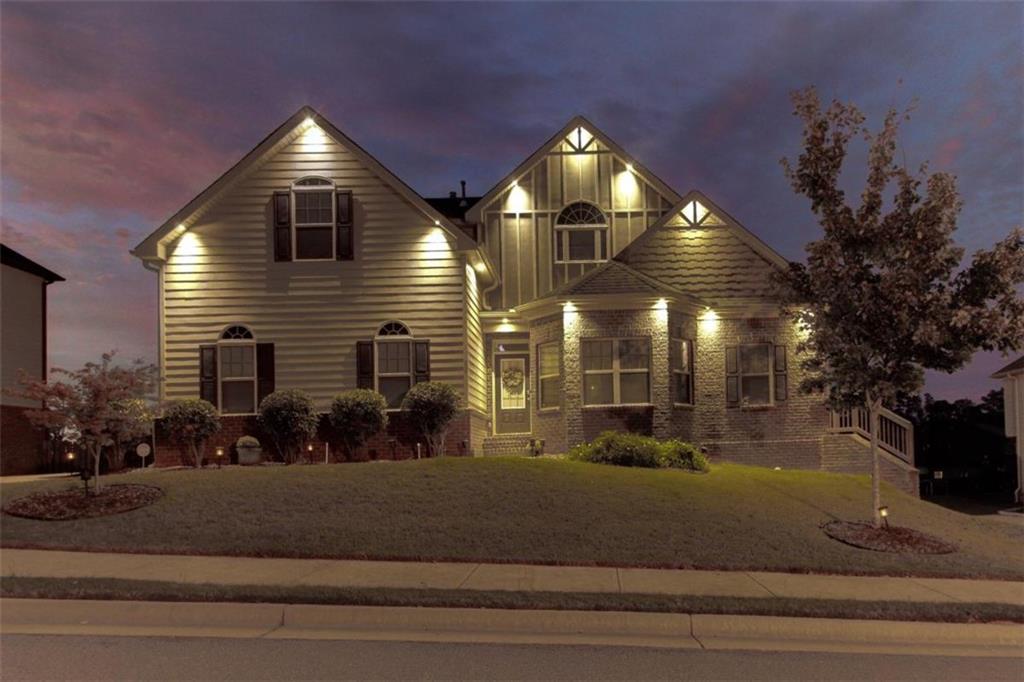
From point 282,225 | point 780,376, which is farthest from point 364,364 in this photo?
point 780,376

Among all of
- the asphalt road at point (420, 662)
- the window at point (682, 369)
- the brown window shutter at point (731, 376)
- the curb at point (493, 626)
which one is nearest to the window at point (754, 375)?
the brown window shutter at point (731, 376)

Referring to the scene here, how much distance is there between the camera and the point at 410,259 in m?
19.9

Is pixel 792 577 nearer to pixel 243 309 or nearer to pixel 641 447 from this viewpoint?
pixel 641 447

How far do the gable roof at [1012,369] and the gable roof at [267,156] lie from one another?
18132 mm

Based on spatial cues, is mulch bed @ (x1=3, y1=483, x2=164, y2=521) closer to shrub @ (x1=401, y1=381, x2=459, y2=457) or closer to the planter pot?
the planter pot

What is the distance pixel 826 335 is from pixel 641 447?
4764mm

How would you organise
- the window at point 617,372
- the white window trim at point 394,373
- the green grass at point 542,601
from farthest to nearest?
the window at point 617,372 < the white window trim at point 394,373 < the green grass at point 542,601

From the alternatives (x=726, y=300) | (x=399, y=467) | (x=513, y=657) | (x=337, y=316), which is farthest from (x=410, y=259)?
(x=513, y=657)

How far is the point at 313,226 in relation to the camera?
20.0 m

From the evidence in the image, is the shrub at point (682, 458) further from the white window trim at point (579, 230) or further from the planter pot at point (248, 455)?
the planter pot at point (248, 455)

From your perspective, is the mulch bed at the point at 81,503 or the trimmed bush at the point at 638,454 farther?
the trimmed bush at the point at 638,454

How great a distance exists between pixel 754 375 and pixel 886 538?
9257 millimetres

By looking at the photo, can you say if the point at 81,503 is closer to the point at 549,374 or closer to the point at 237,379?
the point at 237,379

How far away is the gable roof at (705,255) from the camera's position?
22078 millimetres
